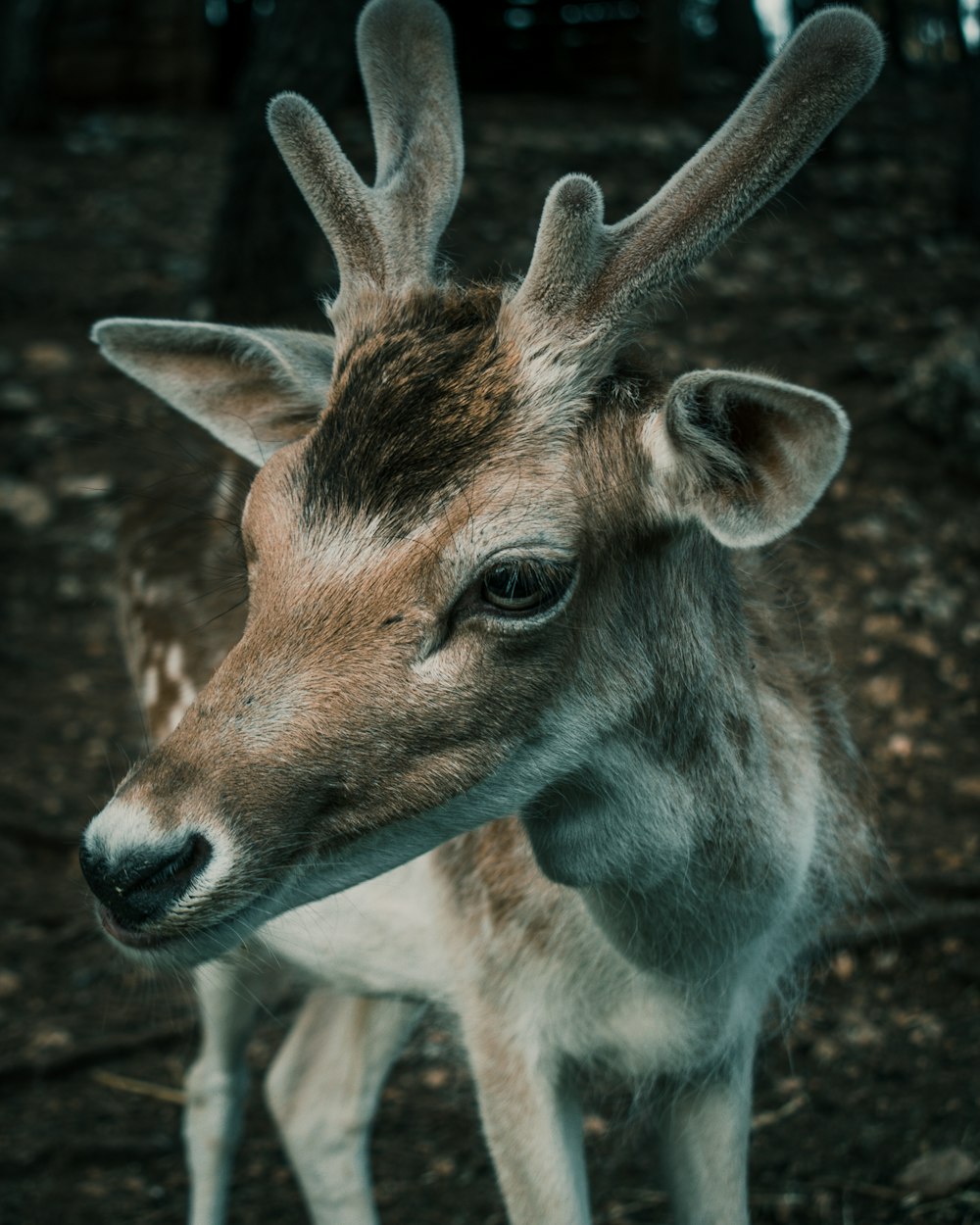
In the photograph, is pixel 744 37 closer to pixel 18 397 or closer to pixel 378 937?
pixel 18 397

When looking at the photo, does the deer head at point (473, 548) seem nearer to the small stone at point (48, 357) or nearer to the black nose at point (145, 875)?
the black nose at point (145, 875)

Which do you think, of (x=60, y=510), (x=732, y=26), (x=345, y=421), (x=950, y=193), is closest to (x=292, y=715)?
(x=345, y=421)

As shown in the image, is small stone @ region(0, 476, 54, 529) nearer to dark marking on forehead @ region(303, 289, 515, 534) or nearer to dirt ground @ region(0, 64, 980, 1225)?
dirt ground @ region(0, 64, 980, 1225)

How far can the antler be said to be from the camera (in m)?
2.48

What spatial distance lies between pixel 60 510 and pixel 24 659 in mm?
969

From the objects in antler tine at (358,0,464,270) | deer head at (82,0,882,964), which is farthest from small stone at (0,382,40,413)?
deer head at (82,0,882,964)

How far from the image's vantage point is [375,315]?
8.00 feet

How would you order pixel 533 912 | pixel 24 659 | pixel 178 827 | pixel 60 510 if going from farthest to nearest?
pixel 60 510 < pixel 24 659 < pixel 533 912 < pixel 178 827

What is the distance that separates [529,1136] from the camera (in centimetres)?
268

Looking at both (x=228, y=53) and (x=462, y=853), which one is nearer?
(x=462, y=853)

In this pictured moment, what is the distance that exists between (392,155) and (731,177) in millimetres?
718

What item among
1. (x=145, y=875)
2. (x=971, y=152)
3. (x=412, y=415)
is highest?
(x=412, y=415)

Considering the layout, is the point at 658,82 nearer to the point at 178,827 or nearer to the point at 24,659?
the point at 24,659

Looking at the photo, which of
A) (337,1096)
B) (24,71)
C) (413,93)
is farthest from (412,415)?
(24,71)
